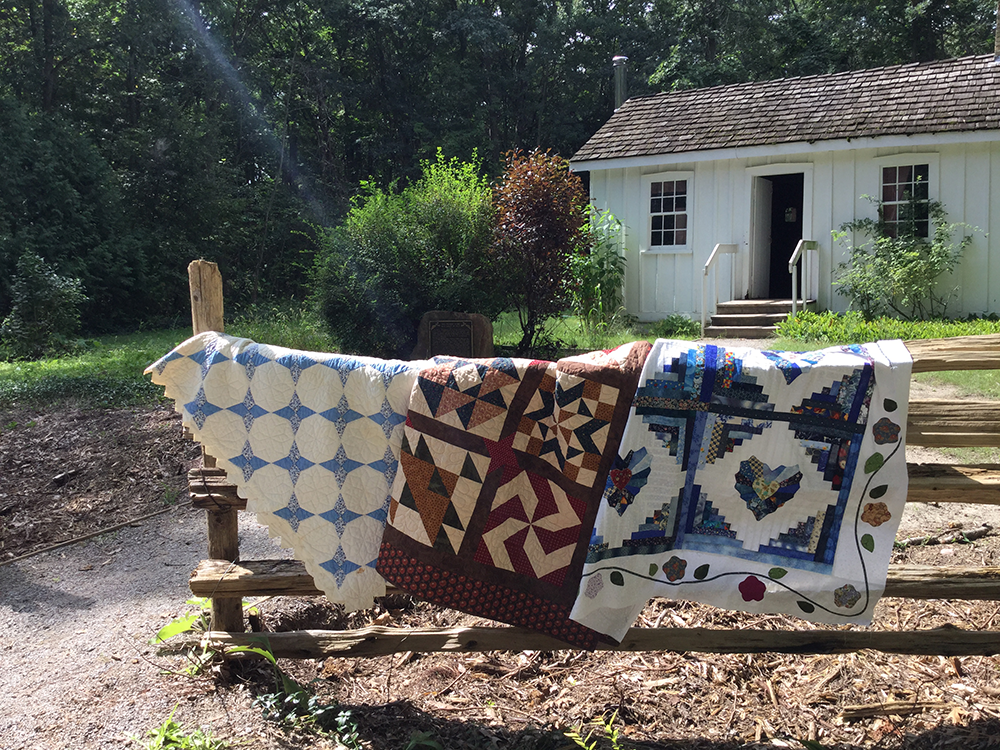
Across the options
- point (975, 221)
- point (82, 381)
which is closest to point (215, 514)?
point (82, 381)

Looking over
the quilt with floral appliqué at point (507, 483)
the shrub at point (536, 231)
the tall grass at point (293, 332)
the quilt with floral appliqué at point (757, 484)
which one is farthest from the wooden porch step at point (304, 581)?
the shrub at point (536, 231)

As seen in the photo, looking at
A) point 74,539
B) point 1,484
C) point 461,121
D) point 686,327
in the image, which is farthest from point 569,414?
point 461,121

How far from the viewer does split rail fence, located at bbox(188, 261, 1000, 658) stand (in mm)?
2973

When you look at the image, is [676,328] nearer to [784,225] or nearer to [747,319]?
[747,319]

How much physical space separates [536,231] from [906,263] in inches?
230

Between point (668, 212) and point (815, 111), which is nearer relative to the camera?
point (815, 111)

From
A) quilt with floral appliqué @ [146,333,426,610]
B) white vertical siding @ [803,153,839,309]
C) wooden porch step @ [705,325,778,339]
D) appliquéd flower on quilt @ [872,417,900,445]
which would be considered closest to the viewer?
appliquéd flower on quilt @ [872,417,900,445]

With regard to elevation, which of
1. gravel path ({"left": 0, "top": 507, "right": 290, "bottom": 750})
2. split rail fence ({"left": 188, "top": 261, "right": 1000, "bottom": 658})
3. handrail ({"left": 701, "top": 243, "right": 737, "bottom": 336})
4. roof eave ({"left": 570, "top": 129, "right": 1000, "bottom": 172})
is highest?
roof eave ({"left": 570, "top": 129, "right": 1000, "bottom": 172})

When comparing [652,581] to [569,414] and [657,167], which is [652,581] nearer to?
[569,414]

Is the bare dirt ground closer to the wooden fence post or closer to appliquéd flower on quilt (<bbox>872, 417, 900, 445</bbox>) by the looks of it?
the wooden fence post

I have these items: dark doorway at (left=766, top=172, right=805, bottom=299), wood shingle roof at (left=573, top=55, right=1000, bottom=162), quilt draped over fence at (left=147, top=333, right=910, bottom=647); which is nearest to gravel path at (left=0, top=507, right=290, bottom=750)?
quilt draped over fence at (left=147, top=333, right=910, bottom=647)

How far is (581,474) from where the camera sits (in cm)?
274

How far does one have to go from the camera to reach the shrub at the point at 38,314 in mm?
12336

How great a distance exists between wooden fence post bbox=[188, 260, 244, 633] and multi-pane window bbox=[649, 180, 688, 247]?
38.9 ft
